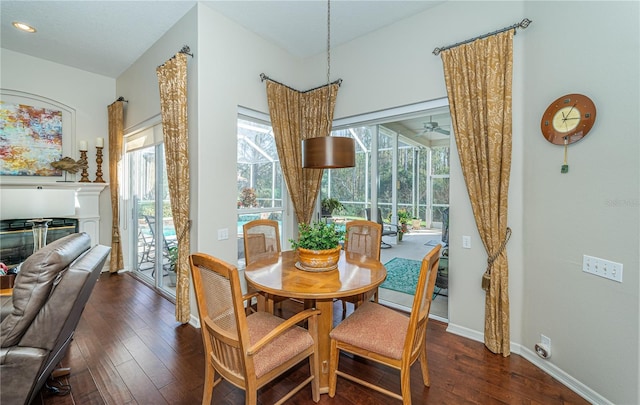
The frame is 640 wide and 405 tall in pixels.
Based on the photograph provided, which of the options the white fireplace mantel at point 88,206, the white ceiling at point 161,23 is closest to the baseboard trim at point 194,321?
the white fireplace mantel at point 88,206

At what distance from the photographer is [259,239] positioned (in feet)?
9.18

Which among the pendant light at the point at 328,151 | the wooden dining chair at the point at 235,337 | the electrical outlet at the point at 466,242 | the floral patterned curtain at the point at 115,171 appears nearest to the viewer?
the wooden dining chair at the point at 235,337

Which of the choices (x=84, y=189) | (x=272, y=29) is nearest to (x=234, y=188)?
(x=272, y=29)

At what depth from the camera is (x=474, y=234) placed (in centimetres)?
256

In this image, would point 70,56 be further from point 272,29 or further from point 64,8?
point 272,29

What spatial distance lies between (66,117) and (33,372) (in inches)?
168

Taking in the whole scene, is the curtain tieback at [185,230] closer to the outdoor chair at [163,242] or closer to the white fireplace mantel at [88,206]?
the outdoor chair at [163,242]

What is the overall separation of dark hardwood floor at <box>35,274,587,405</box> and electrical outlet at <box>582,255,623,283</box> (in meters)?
0.87

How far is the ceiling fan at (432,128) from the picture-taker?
3018 millimetres

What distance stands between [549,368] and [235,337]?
240 centimetres

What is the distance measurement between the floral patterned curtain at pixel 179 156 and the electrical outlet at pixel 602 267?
3.40 m

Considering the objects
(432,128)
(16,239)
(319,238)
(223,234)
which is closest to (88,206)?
(16,239)

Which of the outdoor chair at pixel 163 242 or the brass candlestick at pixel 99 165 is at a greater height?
the brass candlestick at pixel 99 165

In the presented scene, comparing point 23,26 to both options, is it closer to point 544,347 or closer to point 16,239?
point 16,239
